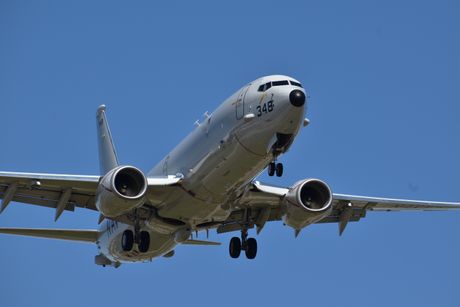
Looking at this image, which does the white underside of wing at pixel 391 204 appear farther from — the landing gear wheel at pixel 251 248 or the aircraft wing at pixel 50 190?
the aircraft wing at pixel 50 190

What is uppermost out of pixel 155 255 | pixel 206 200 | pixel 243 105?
pixel 243 105

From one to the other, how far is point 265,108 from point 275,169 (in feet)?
7.54

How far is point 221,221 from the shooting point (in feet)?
145

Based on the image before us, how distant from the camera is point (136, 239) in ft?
144

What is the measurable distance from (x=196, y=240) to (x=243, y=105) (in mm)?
10944

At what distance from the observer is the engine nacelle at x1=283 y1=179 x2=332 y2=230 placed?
42.8 m

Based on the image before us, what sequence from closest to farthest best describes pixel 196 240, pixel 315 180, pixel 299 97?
pixel 299 97 < pixel 315 180 < pixel 196 240

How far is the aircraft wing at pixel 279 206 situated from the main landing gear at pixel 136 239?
3974 mm

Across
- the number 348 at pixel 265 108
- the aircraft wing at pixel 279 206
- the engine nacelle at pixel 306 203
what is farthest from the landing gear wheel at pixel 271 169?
the engine nacelle at pixel 306 203

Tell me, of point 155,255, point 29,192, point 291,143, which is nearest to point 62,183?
point 29,192

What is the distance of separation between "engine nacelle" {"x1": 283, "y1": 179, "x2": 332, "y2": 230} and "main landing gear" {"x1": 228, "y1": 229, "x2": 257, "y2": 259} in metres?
2.82

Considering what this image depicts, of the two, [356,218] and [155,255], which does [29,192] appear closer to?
[155,255]

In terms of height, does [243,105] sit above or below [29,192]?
above

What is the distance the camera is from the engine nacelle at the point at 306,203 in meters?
42.8
